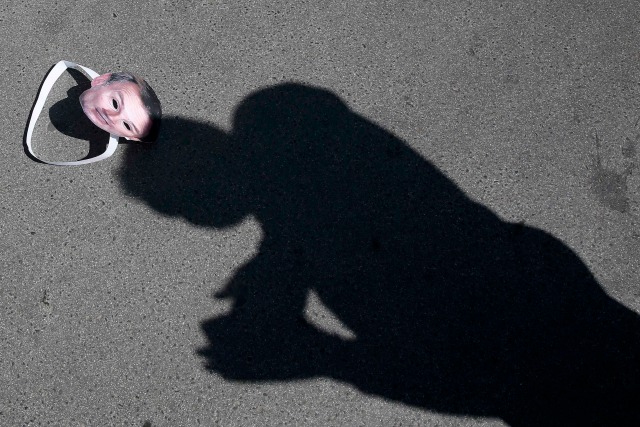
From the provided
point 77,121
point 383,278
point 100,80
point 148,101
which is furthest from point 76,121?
point 383,278

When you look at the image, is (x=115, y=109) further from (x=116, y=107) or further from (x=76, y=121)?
(x=76, y=121)

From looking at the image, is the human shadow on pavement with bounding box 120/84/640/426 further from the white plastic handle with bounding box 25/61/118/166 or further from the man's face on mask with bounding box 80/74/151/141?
the white plastic handle with bounding box 25/61/118/166

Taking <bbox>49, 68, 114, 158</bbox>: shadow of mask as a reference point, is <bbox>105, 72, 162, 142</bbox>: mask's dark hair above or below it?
above

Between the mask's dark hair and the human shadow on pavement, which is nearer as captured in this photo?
→ the human shadow on pavement

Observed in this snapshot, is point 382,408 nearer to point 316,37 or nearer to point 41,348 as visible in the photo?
point 41,348

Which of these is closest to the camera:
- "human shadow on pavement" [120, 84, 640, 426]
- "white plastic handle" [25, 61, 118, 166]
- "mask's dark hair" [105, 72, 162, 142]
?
"human shadow on pavement" [120, 84, 640, 426]

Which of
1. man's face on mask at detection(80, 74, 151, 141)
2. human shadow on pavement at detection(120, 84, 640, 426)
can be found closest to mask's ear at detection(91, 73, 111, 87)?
man's face on mask at detection(80, 74, 151, 141)

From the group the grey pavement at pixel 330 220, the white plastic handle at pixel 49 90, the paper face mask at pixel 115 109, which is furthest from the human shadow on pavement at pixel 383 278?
the white plastic handle at pixel 49 90

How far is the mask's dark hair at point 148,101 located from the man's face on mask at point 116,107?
28 mm

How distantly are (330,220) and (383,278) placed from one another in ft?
1.43

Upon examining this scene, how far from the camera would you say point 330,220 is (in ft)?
9.64

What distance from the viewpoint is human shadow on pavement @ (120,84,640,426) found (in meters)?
2.76

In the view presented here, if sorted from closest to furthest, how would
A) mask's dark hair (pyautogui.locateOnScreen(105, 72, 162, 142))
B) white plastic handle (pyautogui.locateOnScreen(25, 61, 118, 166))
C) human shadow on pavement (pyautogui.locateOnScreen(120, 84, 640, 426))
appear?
human shadow on pavement (pyautogui.locateOnScreen(120, 84, 640, 426)), mask's dark hair (pyautogui.locateOnScreen(105, 72, 162, 142)), white plastic handle (pyautogui.locateOnScreen(25, 61, 118, 166))

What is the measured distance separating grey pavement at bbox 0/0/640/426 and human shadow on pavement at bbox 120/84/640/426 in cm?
1
